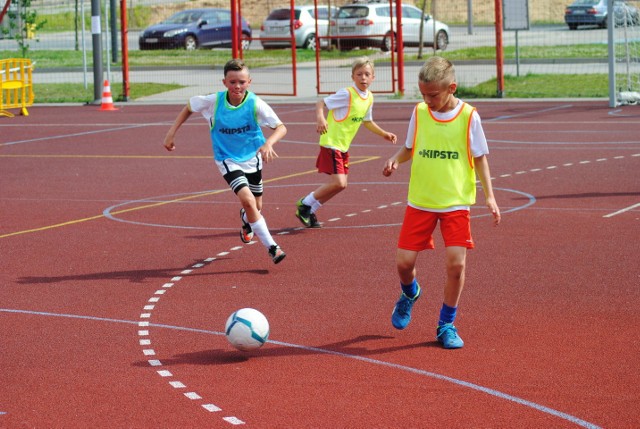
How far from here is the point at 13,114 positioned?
26.8m

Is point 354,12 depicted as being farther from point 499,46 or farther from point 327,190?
point 327,190

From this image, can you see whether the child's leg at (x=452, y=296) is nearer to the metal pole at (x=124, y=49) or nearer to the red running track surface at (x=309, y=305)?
the red running track surface at (x=309, y=305)

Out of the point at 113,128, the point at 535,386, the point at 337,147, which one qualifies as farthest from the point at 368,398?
the point at 113,128

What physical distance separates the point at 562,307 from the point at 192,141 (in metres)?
12.6

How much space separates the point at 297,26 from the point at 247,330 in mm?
31486

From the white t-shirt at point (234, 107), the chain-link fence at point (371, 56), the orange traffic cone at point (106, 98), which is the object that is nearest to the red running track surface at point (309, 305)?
the white t-shirt at point (234, 107)

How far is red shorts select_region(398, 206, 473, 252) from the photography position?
7.57 meters

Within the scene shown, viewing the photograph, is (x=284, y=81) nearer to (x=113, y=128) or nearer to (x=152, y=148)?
(x=113, y=128)

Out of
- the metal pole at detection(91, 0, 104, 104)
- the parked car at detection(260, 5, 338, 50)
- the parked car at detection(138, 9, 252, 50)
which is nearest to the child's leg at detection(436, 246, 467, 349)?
the metal pole at detection(91, 0, 104, 104)

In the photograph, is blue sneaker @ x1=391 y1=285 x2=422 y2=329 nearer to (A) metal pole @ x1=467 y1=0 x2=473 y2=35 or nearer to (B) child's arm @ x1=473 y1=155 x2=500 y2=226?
(B) child's arm @ x1=473 y1=155 x2=500 y2=226

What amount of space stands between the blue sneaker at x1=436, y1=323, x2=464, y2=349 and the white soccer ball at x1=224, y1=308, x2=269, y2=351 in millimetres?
1095

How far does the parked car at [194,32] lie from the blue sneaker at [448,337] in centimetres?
3280

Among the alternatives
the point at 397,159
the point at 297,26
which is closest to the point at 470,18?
the point at 297,26

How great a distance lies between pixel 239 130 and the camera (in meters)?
10.5
